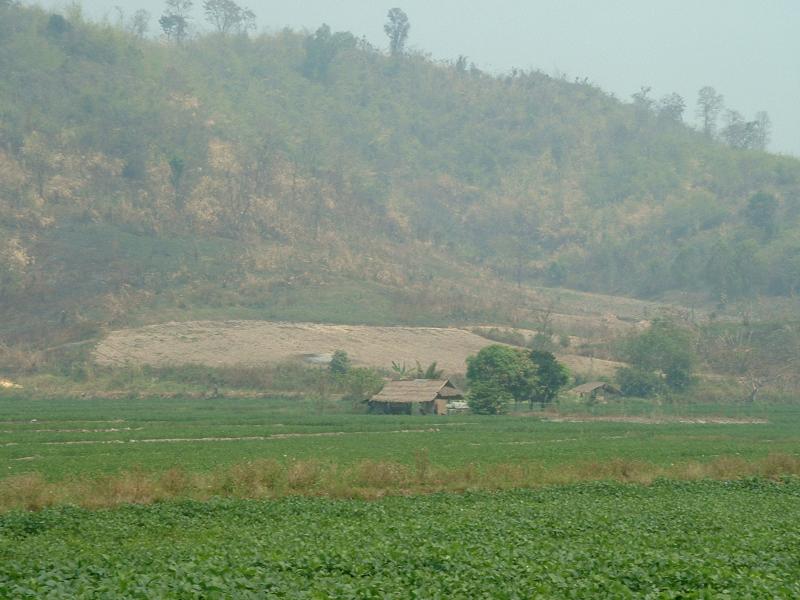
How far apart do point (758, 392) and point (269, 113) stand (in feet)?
307

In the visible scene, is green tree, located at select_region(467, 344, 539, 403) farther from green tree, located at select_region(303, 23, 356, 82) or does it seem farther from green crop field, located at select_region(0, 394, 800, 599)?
green tree, located at select_region(303, 23, 356, 82)

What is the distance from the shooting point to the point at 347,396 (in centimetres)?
6644

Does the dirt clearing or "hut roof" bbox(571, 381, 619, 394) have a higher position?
the dirt clearing

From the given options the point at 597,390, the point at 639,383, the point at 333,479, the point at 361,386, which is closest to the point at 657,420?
the point at 597,390

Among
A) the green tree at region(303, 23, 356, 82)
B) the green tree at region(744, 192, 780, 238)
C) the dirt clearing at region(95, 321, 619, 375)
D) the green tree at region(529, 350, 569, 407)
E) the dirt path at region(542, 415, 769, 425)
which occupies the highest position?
the green tree at region(303, 23, 356, 82)

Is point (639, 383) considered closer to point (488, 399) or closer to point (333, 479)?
point (488, 399)

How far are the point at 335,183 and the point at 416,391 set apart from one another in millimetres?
67368

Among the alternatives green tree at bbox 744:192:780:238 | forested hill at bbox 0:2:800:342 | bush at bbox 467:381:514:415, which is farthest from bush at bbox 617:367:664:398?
green tree at bbox 744:192:780:238

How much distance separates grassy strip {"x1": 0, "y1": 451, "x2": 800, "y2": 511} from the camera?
23433 millimetres

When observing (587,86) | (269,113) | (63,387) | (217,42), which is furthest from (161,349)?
(587,86)

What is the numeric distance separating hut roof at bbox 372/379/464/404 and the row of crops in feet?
120

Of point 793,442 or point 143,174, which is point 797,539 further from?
point 143,174

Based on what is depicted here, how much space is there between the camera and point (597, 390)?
71625 millimetres

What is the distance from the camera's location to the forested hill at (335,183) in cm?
9444
